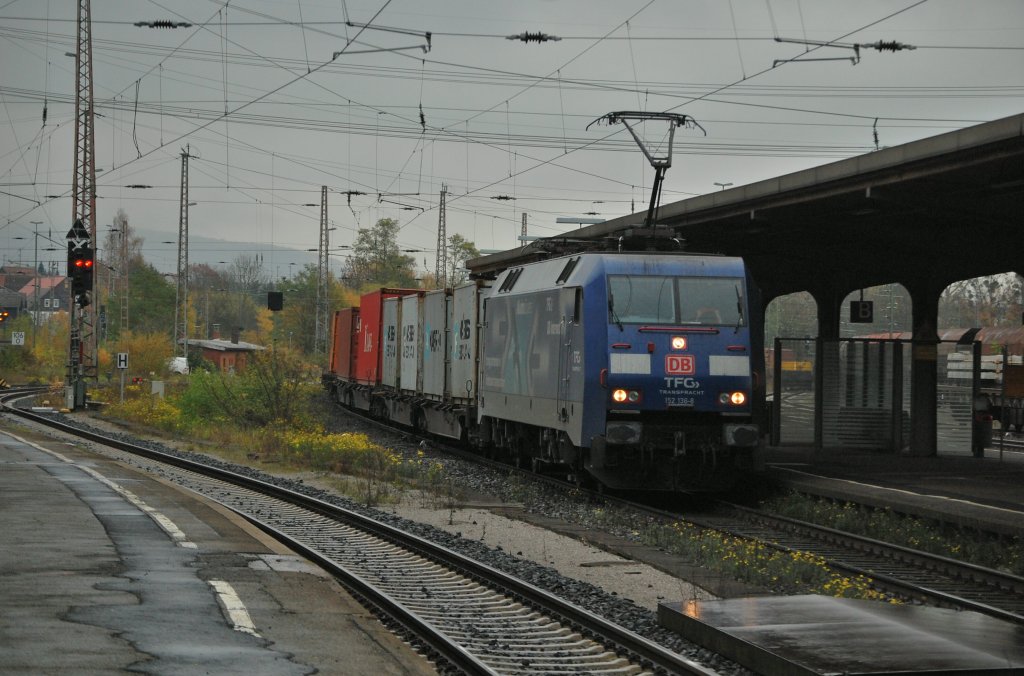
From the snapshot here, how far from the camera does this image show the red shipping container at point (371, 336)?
35812 millimetres

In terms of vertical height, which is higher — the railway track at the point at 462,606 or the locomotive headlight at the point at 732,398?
the locomotive headlight at the point at 732,398

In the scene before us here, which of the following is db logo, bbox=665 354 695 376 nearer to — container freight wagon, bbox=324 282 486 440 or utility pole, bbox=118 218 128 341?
container freight wagon, bbox=324 282 486 440

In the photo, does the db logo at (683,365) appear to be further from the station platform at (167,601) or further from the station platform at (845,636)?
the station platform at (845,636)

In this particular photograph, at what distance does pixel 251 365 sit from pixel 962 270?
20354 millimetres

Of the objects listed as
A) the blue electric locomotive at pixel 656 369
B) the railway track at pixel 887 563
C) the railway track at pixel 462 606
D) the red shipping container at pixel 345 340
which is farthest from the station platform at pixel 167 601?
the red shipping container at pixel 345 340

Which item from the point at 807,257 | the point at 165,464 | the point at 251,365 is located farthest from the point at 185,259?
the point at 807,257

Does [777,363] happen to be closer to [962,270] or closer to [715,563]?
[962,270]

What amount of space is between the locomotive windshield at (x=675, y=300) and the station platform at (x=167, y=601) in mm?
5975

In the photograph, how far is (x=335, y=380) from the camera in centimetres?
4666

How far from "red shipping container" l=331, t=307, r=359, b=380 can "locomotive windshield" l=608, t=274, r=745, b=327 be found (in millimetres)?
24434

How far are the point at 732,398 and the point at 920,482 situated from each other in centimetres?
412

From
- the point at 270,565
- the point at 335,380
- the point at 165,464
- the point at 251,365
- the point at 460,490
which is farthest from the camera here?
the point at 335,380

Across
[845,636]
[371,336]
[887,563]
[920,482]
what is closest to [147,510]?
[887,563]

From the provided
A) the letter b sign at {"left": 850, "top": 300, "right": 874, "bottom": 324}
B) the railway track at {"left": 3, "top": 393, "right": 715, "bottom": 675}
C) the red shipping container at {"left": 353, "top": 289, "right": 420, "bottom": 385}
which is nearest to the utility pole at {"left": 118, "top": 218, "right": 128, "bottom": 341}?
the red shipping container at {"left": 353, "top": 289, "right": 420, "bottom": 385}
